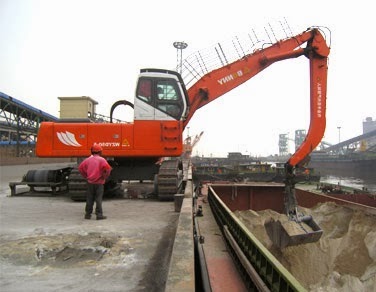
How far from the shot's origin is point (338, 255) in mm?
7016

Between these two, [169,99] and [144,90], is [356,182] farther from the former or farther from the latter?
[144,90]

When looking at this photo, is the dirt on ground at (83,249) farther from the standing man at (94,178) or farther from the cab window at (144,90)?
the cab window at (144,90)

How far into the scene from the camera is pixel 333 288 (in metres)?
5.52

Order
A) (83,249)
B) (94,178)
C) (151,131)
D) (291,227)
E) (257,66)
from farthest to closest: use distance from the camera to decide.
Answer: (257,66)
(151,131)
(291,227)
(94,178)
(83,249)

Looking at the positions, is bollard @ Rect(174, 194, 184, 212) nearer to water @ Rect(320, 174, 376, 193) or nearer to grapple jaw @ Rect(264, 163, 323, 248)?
grapple jaw @ Rect(264, 163, 323, 248)

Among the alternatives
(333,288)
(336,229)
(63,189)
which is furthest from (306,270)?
(63,189)

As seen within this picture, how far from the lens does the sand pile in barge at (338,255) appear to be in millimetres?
5762

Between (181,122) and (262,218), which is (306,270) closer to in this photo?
(262,218)

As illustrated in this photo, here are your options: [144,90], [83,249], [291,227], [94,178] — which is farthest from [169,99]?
[83,249]

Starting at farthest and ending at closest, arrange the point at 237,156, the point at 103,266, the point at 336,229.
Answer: the point at 237,156
the point at 336,229
the point at 103,266

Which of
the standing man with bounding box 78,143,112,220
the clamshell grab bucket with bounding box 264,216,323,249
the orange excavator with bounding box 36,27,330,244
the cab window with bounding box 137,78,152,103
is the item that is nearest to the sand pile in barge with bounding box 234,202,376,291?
the clamshell grab bucket with bounding box 264,216,323,249

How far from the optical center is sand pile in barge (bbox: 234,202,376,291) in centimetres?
576

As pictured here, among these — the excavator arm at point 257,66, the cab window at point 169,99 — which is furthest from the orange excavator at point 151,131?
the excavator arm at point 257,66

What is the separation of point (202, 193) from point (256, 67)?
159 inches
